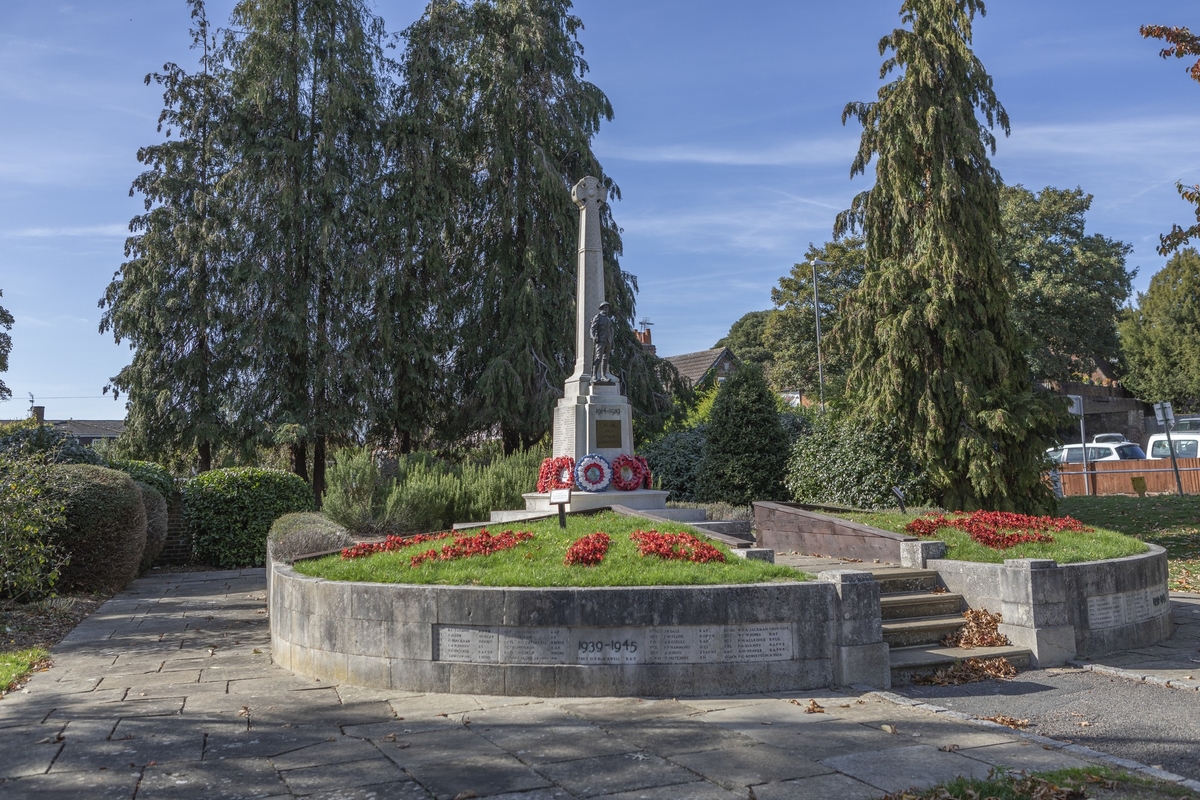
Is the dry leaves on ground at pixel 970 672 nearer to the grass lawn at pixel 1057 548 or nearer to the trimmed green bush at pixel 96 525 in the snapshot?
the grass lawn at pixel 1057 548

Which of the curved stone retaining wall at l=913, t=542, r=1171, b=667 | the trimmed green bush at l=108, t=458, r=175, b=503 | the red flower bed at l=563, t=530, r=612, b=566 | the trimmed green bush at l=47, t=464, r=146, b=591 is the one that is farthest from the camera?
the trimmed green bush at l=108, t=458, r=175, b=503

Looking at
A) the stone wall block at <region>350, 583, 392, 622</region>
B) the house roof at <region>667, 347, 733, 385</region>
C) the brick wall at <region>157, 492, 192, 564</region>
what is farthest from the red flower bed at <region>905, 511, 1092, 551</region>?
the house roof at <region>667, 347, 733, 385</region>

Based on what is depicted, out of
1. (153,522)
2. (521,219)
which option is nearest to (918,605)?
(153,522)

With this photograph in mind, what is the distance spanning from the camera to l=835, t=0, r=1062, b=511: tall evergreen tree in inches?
607

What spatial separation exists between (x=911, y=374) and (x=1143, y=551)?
21.1ft

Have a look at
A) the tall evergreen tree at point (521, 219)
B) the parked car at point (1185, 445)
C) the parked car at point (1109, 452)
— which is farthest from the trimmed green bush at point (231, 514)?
the parked car at point (1109, 452)

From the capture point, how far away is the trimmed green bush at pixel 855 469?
619 inches

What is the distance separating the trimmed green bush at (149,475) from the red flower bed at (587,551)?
11.2 m

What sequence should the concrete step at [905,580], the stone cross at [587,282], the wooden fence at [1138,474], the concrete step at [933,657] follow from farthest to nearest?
the wooden fence at [1138,474] < the stone cross at [587,282] < the concrete step at [905,580] < the concrete step at [933,657]

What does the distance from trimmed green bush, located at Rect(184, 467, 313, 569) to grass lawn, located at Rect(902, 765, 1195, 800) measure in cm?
1638

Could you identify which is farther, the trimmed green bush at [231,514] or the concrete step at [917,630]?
the trimmed green bush at [231,514]

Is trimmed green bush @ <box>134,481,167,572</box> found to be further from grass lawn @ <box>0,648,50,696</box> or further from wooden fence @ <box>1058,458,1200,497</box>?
wooden fence @ <box>1058,458,1200,497</box>

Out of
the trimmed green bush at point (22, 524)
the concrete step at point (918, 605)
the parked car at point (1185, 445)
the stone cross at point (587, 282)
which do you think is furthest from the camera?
the parked car at point (1185, 445)

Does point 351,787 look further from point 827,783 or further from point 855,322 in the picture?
point 855,322
